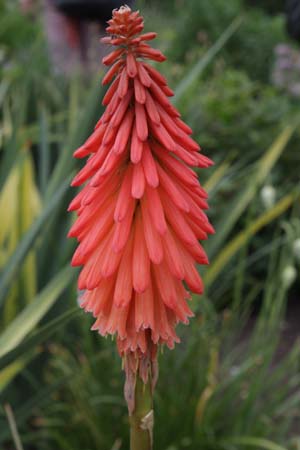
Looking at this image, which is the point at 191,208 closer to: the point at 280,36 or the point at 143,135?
the point at 143,135

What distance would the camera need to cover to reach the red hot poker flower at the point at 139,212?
0.93m

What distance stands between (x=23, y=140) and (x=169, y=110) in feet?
6.93

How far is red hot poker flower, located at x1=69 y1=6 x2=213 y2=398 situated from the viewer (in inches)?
36.7

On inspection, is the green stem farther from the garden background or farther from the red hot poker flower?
the garden background

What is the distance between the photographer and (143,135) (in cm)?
93

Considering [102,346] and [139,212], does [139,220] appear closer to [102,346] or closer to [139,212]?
[139,212]

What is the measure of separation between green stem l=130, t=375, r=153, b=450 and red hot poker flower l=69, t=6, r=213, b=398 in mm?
28

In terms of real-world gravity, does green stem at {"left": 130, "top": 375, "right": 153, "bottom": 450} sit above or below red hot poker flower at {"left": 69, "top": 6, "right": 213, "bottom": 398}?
below

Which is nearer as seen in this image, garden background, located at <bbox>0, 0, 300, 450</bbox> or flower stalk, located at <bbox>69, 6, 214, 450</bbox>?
flower stalk, located at <bbox>69, 6, 214, 450</bbox>

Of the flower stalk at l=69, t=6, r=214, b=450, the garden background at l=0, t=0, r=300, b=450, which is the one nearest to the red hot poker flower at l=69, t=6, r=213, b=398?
the flower stalk at l=69, t=6, r=214, b=450

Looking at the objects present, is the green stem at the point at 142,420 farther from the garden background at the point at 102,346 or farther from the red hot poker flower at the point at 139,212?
the garden background at the point at 102,346

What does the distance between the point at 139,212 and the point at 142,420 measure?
0.29 metres

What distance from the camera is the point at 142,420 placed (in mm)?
954

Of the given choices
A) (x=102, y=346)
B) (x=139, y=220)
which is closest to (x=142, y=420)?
(x=139, y=220)
